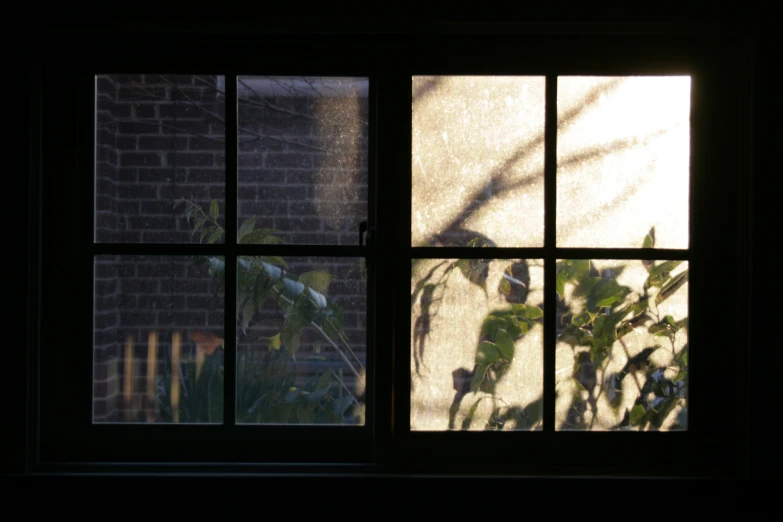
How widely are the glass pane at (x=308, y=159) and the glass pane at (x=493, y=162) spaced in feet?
0.54

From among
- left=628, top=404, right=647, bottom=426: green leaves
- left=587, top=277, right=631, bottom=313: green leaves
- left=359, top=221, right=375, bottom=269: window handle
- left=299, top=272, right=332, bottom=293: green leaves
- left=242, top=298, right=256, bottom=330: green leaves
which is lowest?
left=628, top=404, right=647, bottom=426: green leaves

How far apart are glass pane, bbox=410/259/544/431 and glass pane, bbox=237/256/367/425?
0.17 m

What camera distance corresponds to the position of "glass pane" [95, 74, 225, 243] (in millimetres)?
1849

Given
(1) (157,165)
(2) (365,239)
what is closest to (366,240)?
(2) (365,239)

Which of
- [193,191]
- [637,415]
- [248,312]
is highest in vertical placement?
[193,191]

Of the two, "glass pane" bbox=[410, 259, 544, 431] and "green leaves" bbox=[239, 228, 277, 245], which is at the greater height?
"green leaves" bbox=[239, 228, 277, 245]

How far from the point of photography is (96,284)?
1845 mm

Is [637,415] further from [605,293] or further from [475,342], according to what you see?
[475,342]

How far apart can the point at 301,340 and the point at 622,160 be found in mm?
1034

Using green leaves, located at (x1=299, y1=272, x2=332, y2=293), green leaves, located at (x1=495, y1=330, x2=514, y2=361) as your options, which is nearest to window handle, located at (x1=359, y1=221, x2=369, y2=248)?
green leaves, located at (x1=299, y1=272, x2=332, y2=293)

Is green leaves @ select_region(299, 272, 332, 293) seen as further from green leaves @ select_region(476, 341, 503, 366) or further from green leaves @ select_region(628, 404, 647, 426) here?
green leaves @ select_region(628, 404, 647, 426)

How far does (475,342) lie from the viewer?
1849 mm
